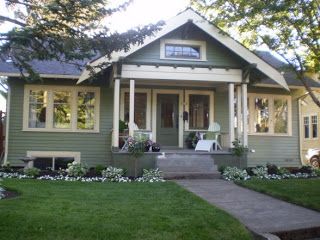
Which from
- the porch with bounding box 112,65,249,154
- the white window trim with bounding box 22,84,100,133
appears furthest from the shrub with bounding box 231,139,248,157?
the white window trim with bounding box 22,84,100,133

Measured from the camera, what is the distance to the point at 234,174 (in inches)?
526

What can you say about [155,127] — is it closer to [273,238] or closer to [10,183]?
[10,183]

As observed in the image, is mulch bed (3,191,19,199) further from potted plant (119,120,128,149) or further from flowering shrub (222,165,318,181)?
flowering shrub (222,165,318,181)

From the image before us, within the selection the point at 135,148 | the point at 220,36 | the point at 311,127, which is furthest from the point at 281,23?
the point at 311,127

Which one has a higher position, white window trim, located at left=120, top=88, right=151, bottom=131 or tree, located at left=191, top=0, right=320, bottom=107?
tree, located at left=191, top=0, right=320, bottom=107

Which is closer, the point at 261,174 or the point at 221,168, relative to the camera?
the point at 261,174

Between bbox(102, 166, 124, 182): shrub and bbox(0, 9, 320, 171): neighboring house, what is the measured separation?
2.08 feet

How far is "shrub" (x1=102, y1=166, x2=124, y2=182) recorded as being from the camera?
12.9 m

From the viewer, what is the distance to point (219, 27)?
15484 millimetres

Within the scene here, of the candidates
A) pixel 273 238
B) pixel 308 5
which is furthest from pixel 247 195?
pixel 308 5

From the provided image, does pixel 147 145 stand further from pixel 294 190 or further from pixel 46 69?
pixel 294 190

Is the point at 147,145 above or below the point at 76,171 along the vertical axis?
above

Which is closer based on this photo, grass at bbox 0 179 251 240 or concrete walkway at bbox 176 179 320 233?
grass at bbox 0 179 251 240

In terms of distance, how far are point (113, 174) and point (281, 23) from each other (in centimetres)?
755
